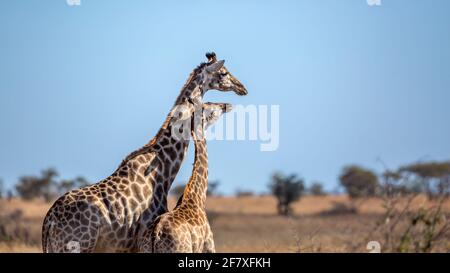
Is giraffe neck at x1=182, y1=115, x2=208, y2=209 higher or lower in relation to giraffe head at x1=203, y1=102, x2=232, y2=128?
lower

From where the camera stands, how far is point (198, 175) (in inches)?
407

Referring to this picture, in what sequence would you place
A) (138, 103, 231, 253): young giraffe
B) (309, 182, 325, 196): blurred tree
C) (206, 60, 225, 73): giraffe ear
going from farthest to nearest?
1. (309, 182, 325, 196): blurred tree
2. (206, 60, 225, 73): giraffe ear
3. (138, 103, 231, 253): young giraffe

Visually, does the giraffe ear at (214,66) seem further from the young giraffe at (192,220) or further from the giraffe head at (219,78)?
the young giraffe at (192,220)

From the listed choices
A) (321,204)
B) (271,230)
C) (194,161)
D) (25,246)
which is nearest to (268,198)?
(321,204)

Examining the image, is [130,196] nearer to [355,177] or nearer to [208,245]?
[208,245]

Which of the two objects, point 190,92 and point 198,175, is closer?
point 198,175

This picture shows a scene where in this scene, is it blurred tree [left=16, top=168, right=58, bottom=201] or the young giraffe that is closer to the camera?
the young giraffe

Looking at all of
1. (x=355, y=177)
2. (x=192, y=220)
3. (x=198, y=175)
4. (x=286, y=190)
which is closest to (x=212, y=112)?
(x=198, y=175)

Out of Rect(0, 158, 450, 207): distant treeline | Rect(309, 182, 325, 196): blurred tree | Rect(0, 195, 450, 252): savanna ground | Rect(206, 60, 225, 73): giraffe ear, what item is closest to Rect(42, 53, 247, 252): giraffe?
Rect(206, 60, 225, 73): giraffe ear

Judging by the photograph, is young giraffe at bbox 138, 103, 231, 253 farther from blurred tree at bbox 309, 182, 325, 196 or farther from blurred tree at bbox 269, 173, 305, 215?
blurred tree at bbox 309, 182, 325, 196

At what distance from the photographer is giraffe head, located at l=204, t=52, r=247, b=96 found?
10836mm

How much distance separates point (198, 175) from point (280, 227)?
17.3 meters
